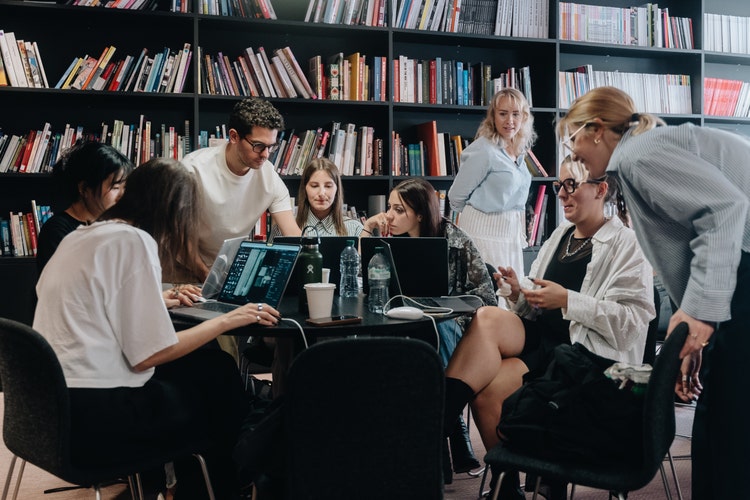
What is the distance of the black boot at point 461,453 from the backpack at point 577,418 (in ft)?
3.42

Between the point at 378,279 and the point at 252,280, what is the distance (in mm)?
415

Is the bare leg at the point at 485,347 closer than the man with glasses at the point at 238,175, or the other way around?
the bare leg at the point at 485,347

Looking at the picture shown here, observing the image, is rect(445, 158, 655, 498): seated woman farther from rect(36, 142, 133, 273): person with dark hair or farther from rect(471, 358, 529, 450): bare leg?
rect(36, 142, 133, 273): person with dark hair

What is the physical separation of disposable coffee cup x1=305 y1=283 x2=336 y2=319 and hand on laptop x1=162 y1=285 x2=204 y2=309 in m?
0.51

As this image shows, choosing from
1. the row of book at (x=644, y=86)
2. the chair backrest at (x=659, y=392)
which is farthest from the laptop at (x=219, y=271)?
the row of book at (x=644, y=86)

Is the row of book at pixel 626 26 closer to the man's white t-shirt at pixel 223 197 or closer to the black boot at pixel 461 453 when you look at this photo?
the man's white t-shirt at pixel 223 197

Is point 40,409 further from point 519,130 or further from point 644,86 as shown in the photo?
point 644,86

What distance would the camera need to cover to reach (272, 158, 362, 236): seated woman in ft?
12.1

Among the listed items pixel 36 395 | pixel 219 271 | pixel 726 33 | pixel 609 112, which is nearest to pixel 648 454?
pixel 609 112

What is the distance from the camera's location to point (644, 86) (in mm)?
5160

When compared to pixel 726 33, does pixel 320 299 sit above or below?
below

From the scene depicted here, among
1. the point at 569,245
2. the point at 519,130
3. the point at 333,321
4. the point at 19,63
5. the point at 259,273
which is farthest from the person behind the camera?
the point at 519,130

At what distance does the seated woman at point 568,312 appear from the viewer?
233 cm

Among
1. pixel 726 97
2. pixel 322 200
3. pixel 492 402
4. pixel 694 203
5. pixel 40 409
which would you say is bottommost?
pixel 492 402
